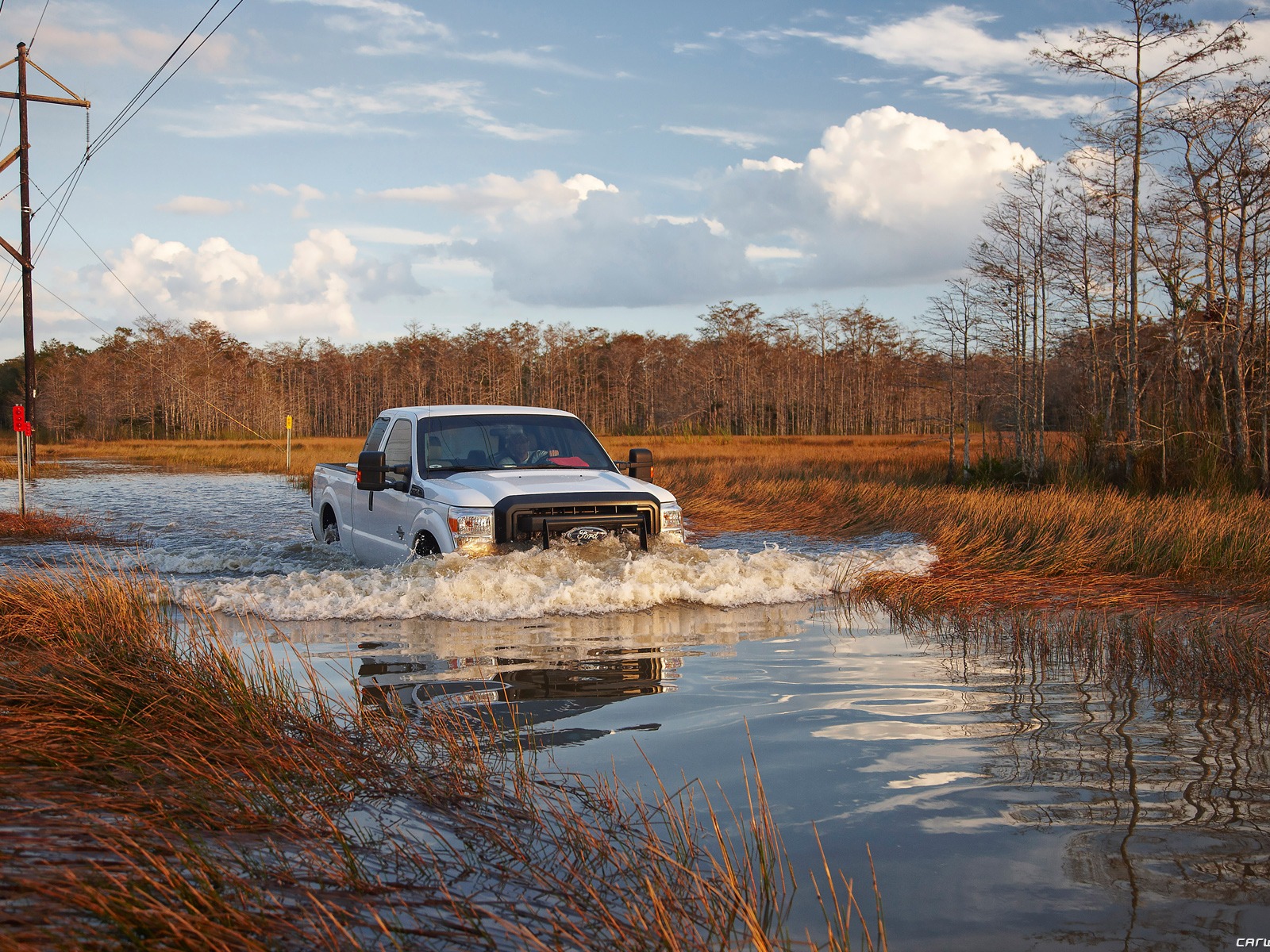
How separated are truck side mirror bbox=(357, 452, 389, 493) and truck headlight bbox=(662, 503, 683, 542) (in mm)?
2608

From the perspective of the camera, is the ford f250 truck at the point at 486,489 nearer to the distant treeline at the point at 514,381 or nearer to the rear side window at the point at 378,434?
the rear side window at the point at 378,434

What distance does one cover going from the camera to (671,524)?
945 centimetres

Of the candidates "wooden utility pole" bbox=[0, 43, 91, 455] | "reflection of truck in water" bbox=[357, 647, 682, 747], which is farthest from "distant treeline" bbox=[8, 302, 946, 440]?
"reflection of truck in water" bbox=[357, 647, 682, 747]

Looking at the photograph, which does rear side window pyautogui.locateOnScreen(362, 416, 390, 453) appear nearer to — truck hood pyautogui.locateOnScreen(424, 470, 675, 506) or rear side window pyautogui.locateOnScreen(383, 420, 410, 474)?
rear side window pyautogui.locateOnScreen(383, 420, 410, 474)

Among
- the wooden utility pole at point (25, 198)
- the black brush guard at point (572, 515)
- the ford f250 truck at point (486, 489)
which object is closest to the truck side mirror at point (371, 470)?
the ford f250 truck at point (486, 489)

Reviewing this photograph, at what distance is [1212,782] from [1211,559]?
23.6 feet

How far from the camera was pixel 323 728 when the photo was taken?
4527mm

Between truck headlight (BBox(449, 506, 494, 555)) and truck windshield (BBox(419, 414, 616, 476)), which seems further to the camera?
truck windshield (BBox(419, 414, 616, 476))

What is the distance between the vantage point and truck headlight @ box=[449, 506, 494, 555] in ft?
28.2

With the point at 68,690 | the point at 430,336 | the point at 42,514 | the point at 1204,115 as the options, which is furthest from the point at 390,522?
the point at 430,336

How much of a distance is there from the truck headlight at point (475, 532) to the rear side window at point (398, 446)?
1.66m

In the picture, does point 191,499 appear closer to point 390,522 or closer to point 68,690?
point 390,522

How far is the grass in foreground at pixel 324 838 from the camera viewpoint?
2.61 meters

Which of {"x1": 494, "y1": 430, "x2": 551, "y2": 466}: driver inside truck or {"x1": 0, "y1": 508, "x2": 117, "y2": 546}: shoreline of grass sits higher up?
{"x1": 494, "y1": 430, "x2": 551, "y2": 466}: driver inside truck
